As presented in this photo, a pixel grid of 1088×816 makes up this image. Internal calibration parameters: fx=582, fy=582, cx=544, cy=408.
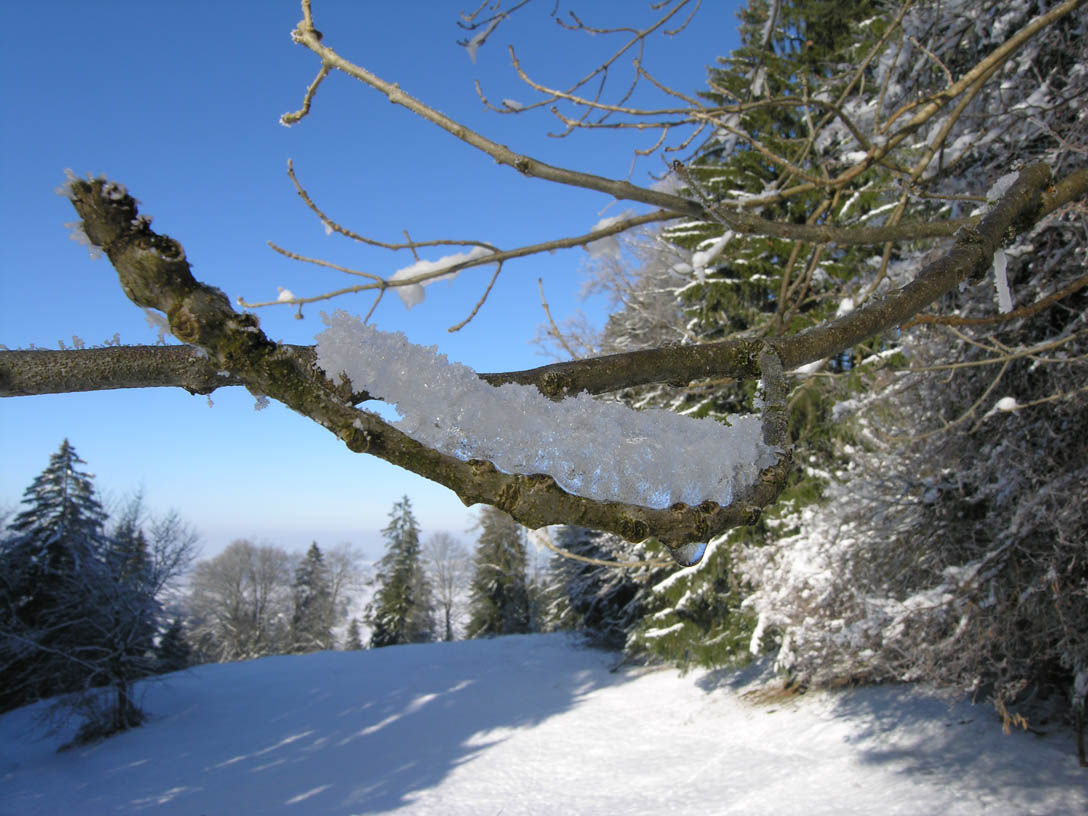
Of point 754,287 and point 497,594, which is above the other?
→ point 754,287

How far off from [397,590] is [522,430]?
28.8 meters

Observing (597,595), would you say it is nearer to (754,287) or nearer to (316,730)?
(316,730)

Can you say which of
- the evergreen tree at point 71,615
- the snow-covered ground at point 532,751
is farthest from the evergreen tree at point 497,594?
the evergreen tree at point 71,615

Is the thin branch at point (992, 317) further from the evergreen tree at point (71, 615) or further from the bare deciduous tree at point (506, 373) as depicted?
the evergreen tree at point (71, 615)

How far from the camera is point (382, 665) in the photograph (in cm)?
1891

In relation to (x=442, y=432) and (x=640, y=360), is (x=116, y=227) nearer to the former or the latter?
(x=442, y=432)

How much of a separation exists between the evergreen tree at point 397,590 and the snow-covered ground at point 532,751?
8744 mm

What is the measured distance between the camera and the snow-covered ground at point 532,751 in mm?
6254

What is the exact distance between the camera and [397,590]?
27.4 metres

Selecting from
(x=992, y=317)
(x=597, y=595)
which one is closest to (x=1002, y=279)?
(x=992, y=317)

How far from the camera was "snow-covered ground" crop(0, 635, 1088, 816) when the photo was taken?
20.5 ft

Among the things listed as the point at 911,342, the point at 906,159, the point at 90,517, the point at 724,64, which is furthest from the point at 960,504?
the point at 90,517

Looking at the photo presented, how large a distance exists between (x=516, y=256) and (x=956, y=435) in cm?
522

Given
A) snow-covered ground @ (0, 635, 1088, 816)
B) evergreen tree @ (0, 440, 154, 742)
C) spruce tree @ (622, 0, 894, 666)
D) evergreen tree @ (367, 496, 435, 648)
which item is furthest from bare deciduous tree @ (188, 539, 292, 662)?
spruce tree @ (622, 0, 894, 666)
